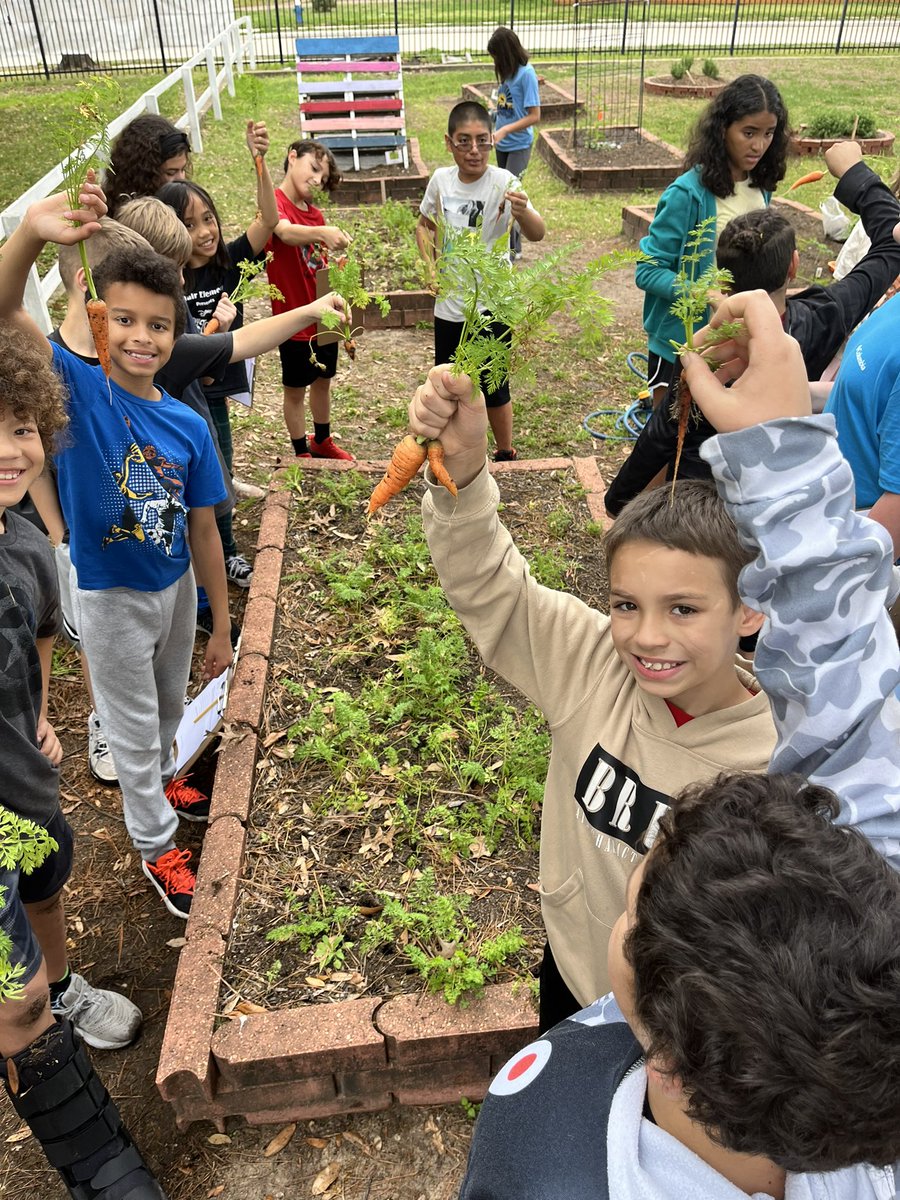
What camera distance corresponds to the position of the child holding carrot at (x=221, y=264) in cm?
380

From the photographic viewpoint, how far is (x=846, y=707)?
1196 millimetres

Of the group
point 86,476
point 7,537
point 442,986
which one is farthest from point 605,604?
point 7,537

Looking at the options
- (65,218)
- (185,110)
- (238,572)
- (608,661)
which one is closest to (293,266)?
(238,572)

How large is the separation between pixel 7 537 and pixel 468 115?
3809mm

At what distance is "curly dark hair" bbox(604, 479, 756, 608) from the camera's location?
5.35 ft

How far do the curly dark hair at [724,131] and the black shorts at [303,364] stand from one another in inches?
86.2

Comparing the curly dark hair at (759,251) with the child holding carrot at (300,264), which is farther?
the child holding carrot at (300,264)

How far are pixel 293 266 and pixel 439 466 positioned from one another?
12.1 feet

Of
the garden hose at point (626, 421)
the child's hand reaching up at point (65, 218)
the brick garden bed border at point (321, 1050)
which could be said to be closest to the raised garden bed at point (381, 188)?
the garden hose at point (626, 421)

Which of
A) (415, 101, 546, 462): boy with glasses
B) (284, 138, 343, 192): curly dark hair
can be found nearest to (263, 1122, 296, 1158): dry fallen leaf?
(415, 101, 546, 462): boy with glasses

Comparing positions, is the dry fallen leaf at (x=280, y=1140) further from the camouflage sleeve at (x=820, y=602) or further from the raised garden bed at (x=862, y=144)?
the raised garden bed at (x=862, y=144)

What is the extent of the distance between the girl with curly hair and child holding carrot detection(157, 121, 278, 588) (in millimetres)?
1914

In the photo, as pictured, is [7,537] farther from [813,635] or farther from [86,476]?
[813,635]

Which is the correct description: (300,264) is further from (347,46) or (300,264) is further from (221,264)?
(347,46)
